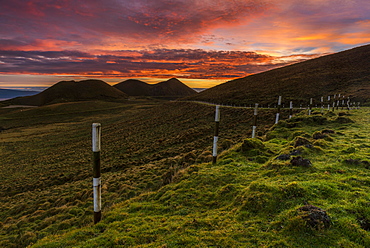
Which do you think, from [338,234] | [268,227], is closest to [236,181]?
[268,227]

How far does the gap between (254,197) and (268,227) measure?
1086 millimetres

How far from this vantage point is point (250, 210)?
5.09 metres

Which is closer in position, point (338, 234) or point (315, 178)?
point (338, 234)

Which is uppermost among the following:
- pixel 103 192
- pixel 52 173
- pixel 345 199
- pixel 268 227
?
pixel 345 199

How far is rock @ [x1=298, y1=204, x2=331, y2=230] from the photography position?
3977 mm

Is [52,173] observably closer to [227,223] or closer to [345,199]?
[227,223]

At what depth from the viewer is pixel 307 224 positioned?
13.2 feet

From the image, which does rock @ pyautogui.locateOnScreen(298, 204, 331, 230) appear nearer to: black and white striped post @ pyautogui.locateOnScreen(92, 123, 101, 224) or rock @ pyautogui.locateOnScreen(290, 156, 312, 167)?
rock @ pyautogui.locateOnScreen(290, 156, 312, 167)

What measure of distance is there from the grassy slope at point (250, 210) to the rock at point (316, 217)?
8cm

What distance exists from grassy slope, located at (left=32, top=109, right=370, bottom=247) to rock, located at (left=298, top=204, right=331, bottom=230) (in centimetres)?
8

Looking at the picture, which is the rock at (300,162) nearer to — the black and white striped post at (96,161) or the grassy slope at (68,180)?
the grassy slope at (68,180)

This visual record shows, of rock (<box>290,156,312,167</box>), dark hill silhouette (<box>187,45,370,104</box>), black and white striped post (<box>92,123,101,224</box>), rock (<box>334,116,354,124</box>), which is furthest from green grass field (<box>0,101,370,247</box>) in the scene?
dark hill silhouette (<box>187,45,370,104</box>)

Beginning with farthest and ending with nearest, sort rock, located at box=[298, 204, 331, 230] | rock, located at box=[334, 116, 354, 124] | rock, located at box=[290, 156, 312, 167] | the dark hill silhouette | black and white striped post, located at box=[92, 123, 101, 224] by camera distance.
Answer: the dark hill silhouette → rock, located at box=[334, 116, 354, 124] → rock, located at box=[290, 156, 312, 167] → black and white striped post, located at box=[92, 123, 101, 224] → rock, located at box=[298, 204, 331, 230]

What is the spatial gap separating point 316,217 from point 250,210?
148cm
